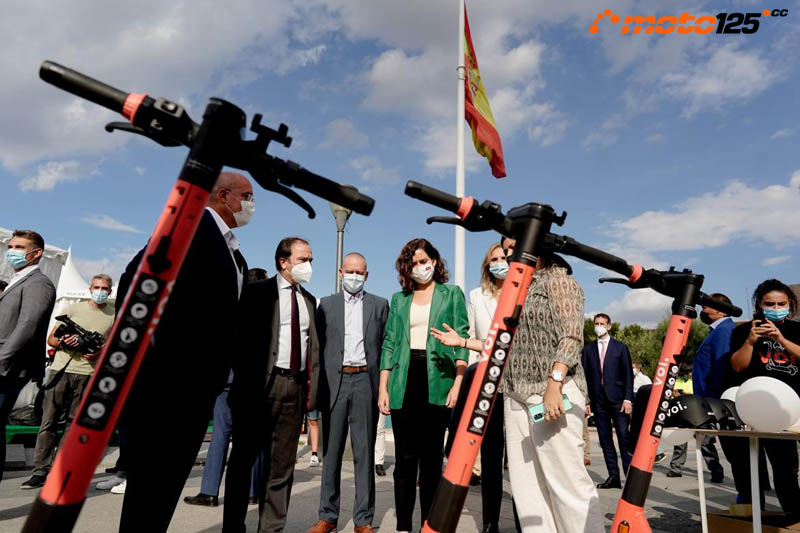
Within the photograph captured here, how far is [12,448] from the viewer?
8945 millimetres

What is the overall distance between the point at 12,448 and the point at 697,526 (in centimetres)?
990

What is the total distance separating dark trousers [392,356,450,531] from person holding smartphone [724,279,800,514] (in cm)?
267

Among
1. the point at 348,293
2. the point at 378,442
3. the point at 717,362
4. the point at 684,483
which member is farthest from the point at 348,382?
the point at 684,483

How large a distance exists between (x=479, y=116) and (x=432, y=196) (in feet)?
35.0

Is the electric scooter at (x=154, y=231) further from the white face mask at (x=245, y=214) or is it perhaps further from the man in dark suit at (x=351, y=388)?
the man in dark suit at (x=351, y=388)

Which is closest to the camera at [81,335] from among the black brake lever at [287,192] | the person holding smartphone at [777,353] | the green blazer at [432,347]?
the green blazer at [432,347]

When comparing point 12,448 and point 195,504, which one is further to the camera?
point 12,448

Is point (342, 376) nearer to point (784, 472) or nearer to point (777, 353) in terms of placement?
point (777, 353)

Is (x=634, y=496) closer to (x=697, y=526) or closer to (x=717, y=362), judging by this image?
(x=697, y=526)

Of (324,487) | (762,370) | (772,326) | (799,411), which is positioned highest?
(772,326)

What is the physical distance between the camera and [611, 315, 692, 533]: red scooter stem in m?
2.70

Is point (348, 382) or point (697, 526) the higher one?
point (348, 382)

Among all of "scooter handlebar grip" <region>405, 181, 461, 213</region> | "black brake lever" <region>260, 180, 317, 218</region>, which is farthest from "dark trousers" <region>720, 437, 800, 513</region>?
"black brake lever" <region>260, 180, 317, 218</region>

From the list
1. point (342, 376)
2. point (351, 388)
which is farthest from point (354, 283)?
point (351, 388)
